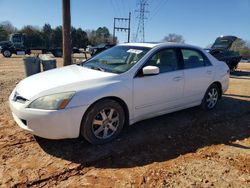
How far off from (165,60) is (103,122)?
182 centimetres

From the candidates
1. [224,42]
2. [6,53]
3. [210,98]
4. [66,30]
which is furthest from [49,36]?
[210,98]

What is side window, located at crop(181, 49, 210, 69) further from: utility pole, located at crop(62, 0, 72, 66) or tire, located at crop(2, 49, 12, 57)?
tire, located at crop(2, 49, 12, 57)

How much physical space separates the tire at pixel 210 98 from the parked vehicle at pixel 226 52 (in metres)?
8.37

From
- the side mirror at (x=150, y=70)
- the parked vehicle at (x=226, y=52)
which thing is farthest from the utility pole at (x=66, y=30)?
the parked vehicle at (x=226, y=52)

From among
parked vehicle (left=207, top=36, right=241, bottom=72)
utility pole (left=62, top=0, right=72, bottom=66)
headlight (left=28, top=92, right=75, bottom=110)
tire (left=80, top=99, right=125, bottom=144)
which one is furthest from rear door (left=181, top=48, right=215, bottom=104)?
parked vehicle (left=207, top=36, right=241, bottom=72)

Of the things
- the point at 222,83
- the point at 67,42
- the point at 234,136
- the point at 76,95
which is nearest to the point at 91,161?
the point at 76,95

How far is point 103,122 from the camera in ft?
13.1

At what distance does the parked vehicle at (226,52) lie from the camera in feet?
47.2

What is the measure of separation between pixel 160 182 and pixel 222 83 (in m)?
3.89

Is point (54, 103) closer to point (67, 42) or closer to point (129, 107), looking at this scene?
point (129, 107)

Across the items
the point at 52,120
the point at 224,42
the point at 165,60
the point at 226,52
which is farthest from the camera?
the point at 224,42

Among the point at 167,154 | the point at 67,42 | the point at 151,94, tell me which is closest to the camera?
the point at 167,154

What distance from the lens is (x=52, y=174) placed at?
3.20 meters

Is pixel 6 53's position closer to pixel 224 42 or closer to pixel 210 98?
pixel 224 42
